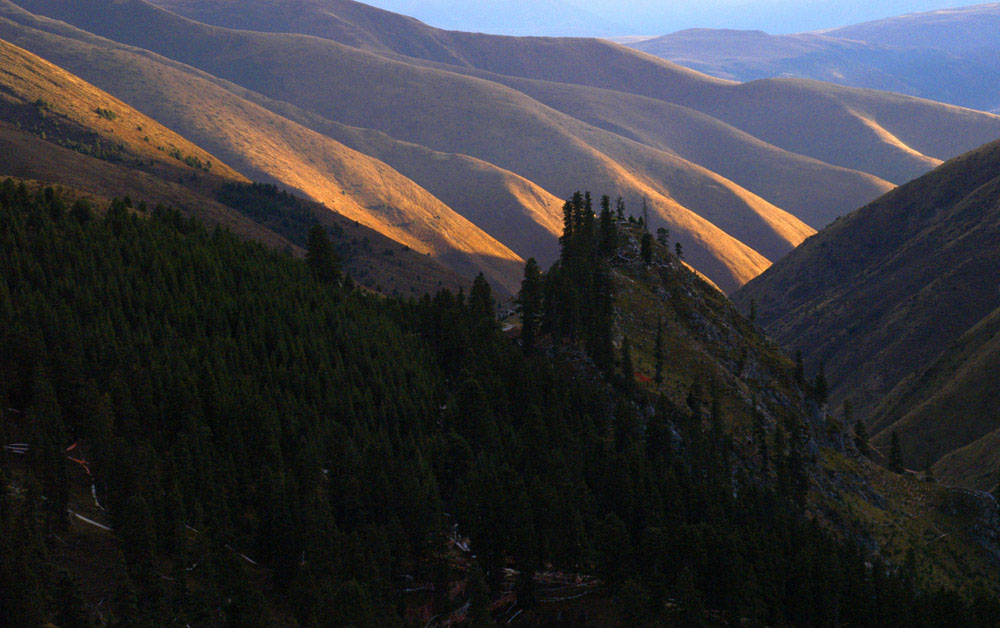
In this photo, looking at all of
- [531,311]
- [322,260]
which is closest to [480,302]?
[531,311]

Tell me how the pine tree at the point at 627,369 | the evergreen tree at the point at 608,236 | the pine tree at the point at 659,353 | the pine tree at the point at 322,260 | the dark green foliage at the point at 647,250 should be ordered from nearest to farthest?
the pine tree at the point at 627,369 → the pine tree at the point at 659,353 → the dark green foliage at the point at 647,250 → the evergreen tree at the point at 608,236 → the pine tree at the point at 322,260

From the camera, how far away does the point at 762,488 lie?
319 feet

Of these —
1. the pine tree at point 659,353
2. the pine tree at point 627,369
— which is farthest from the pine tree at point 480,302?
the pine tree at point 659,353

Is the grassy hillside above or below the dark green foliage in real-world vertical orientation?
below

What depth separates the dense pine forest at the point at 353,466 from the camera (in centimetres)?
5184

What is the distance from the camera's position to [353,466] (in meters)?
70.9

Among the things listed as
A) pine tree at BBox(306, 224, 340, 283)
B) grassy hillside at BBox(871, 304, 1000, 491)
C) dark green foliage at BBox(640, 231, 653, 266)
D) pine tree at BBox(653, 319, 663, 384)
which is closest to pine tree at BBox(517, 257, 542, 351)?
pine tree at BBox(653, 319, 663, 384)

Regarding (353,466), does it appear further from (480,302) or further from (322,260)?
(322,260)

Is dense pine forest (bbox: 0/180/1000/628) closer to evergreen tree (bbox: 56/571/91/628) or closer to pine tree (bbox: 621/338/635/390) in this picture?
evergreen tree (bbox: 56/571/91/628)

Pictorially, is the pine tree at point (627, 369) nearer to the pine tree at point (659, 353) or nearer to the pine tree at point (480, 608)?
the pine tree at point (659, 353)

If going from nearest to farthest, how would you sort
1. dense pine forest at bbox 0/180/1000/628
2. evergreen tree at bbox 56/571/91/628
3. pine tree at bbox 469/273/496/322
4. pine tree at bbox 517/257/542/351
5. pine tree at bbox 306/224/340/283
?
evergreen tree at bbox 56/571/91/628
dense pine forest at bbox 0/180/1000/628
pine tree at bbox 517/257/542/351
pine tree at bbox 469/273/496/322
pine tree at bbox 306/224/340/283

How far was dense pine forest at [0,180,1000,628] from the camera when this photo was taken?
51844 mm

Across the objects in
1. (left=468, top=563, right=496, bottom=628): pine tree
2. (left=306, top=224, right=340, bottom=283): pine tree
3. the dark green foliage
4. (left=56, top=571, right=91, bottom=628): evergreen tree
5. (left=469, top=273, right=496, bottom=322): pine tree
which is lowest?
(left=56, top=571, right=91, bottom=628): evergreen tree

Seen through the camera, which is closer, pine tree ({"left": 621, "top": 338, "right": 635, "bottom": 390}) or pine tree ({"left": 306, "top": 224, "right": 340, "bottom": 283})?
pine tree ({"left": 621, "top": 338, "right": 635, "bottom": 390})
